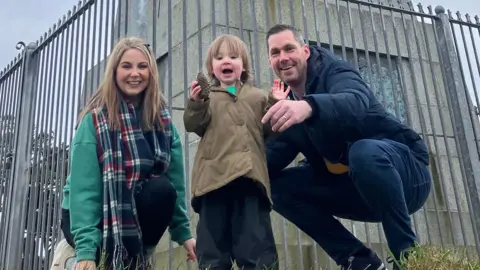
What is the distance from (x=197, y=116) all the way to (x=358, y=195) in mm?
851

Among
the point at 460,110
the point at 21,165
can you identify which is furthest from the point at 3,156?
the point at 460,110

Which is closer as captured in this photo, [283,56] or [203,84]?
[203,84]

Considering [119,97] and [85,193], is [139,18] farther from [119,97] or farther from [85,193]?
[85,193]

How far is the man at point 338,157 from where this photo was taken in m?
2.31

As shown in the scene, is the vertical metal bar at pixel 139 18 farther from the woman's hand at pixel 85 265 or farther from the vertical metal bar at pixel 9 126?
the vertical metal bar at pixel 9 126

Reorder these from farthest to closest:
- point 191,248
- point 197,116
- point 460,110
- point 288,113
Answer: point 460,110 < point 191,248 < point 197,116 < point 288,113

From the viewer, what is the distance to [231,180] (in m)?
2.37

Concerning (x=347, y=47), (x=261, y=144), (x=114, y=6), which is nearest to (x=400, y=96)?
(x=347, y=47)

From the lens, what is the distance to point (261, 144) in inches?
101

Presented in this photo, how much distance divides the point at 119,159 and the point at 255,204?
1.99ft

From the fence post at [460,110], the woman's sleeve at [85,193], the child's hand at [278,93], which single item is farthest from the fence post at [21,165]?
the fence post at [460,110]

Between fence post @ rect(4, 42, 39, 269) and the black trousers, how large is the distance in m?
2.87

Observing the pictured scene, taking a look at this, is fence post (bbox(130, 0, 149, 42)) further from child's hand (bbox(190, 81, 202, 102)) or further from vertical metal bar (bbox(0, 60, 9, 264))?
vertical metal bar (bbox(0, 60, 9, 264))

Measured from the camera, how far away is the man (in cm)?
231
